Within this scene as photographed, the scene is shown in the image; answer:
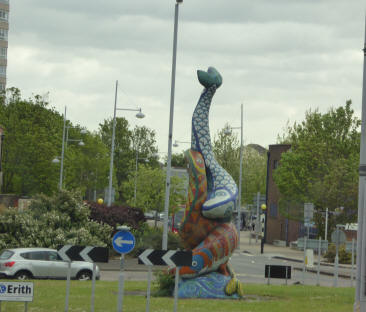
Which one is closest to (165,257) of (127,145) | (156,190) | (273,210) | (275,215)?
(156,190)

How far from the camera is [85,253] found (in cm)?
1340

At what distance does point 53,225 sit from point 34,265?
9236 mm

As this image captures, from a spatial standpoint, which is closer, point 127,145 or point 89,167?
point 89,167

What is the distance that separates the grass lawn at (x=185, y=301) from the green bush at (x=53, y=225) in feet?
32.4

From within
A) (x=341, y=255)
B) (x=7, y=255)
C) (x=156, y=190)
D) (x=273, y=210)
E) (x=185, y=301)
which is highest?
(x=156, y=190)

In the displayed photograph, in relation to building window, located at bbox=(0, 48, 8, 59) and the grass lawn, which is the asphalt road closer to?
the grass lawn

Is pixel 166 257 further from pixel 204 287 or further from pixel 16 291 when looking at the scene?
pixel 204 287

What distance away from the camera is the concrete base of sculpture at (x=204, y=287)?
783 inches

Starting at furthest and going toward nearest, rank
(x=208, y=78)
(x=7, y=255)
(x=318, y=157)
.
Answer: (x=318, y=157)
(x=7, y=255)
(x=208, y=78)

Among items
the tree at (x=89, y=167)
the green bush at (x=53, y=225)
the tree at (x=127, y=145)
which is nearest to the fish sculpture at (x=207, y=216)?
the green bush at (x=53, y=225)

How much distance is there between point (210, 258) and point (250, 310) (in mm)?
2887

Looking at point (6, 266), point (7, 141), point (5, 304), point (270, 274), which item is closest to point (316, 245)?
point (270, 274)

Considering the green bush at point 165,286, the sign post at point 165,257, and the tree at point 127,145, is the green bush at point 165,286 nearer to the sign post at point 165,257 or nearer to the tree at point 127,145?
the sign post at point 165,257

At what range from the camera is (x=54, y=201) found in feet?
120
